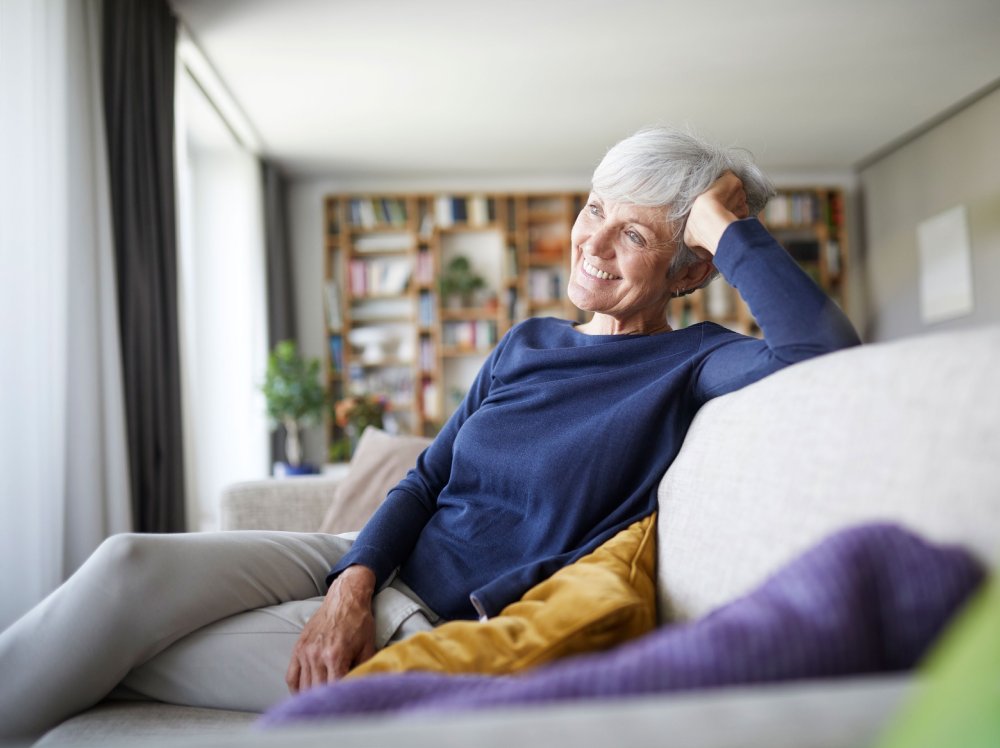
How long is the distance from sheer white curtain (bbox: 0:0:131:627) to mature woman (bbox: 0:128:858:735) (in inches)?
68.0

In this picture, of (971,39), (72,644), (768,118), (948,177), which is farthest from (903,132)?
(72,644)

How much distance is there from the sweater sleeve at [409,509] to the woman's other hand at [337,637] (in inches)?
1.7

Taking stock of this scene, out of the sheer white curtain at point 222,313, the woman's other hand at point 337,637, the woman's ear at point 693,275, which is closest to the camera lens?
the woman's other hand at point 337,637

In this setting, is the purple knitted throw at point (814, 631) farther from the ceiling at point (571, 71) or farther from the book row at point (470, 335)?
the book row at point (470, 335)

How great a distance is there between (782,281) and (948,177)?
220 inches

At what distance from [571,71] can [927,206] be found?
9.58ft

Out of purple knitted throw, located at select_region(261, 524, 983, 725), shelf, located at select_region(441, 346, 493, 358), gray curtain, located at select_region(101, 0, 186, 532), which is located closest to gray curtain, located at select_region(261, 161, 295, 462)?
shelf, located at select_region(441, 346, 493, 358)

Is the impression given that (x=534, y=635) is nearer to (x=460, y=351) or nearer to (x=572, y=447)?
(x=572, y=447)

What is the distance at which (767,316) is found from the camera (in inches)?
44.3

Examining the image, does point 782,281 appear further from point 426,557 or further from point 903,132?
point 903,132

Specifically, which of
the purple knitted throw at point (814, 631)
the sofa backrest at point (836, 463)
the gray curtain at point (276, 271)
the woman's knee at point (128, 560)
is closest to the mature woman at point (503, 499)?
the woman's knee at point (128, 560)

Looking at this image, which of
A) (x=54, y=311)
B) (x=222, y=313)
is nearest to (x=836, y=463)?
(x=54, y=311)

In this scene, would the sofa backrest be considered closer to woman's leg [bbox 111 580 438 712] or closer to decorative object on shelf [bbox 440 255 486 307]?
woman's leg [bbox 111 580 438 712]

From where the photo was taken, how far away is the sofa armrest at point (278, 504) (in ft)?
7.34
